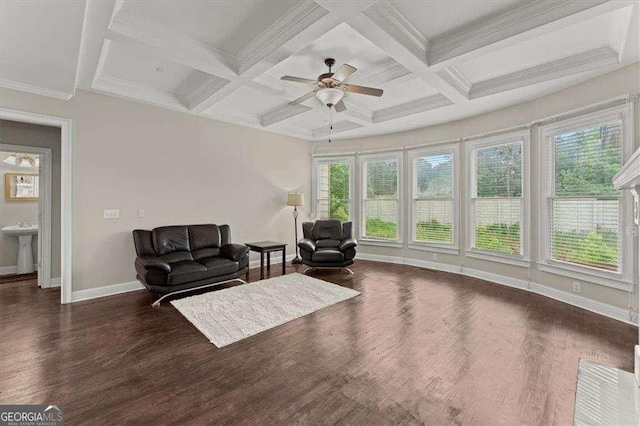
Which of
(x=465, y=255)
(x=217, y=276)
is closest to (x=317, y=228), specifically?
(x=217, y=276)

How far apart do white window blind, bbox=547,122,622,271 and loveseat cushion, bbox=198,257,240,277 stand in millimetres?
4708

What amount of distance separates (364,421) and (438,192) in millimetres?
4862

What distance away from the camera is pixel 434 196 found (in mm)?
5844

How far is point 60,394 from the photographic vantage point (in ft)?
6.56

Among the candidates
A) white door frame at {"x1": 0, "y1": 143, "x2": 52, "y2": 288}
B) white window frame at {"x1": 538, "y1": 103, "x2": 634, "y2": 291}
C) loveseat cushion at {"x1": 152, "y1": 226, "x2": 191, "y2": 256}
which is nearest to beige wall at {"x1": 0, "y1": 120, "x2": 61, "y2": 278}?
white door frame at {"x1": 0, "y1": 143, "x2": 52, "y2": 288}

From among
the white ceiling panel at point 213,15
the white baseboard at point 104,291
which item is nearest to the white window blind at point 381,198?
the white ceiling panel at point 213,15

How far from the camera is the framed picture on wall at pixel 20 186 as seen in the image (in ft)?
17.7

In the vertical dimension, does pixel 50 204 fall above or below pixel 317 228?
above

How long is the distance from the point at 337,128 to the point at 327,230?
222 cm

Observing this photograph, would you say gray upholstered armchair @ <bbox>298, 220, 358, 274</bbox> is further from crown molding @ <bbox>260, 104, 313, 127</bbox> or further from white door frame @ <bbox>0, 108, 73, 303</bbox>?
white door frame @ <bbox>0, 108, 73, 303</bbox>

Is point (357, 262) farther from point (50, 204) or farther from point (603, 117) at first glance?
point (50, 204)

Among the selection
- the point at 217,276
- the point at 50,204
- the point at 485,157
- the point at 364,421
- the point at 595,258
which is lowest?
the point at 364,421

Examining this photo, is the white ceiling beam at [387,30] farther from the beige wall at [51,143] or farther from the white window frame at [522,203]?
the beige wall at [51,143]

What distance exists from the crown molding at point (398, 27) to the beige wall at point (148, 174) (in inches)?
147
